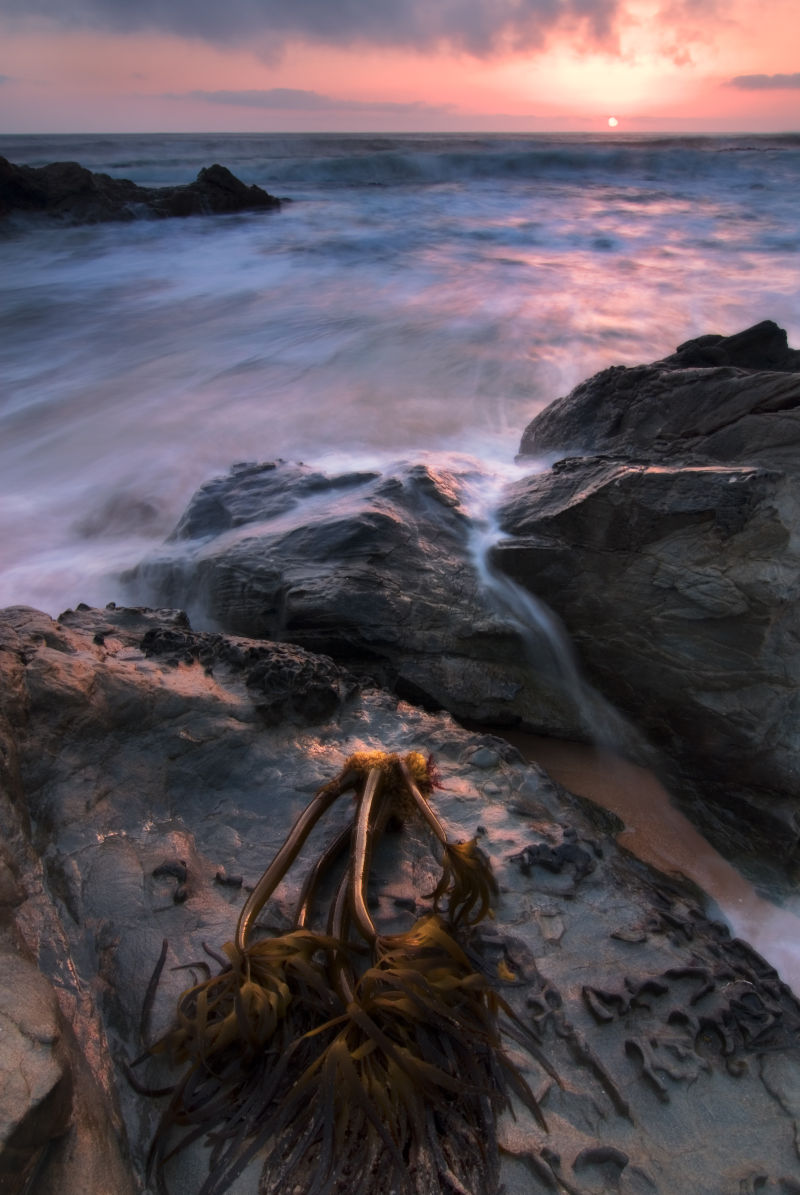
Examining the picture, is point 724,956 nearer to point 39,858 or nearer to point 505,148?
point 39,858

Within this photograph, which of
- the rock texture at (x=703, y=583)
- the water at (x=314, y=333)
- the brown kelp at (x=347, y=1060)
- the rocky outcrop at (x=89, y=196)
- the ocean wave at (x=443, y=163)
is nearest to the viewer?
the brown kelp at (x=347, y=1060)

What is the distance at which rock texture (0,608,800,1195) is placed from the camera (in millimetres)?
1364

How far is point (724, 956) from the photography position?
71.5 inches

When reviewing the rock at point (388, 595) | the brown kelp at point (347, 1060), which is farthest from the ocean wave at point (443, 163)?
the brown kelp at point (347, 1060)

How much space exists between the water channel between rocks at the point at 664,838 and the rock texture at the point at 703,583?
0.12 m

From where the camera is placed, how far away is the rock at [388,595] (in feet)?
10.7

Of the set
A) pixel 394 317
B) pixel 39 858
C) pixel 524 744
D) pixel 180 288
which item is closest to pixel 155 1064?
pixel 39 858

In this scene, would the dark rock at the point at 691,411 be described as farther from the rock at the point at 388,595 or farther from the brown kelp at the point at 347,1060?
the brown kelp at the point at 347,1060

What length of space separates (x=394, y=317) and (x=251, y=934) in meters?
9.31

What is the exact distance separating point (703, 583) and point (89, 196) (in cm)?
1650

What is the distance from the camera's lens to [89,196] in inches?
610

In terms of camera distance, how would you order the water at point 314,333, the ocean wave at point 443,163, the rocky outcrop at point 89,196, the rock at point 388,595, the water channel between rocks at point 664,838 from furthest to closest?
the ocean wave at point 443,163, the rocky outcrop at point 89,196, the water at point 314,333, the rock at point 388,595, the water channel between rocks at point 664,838

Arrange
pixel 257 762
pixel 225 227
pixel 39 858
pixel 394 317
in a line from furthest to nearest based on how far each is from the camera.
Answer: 1. pixel 225 227
2. pixel 394 317
3. pixel 257 762
4. pixel 39 858

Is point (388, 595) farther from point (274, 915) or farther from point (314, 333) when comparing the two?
point (314, 333)
